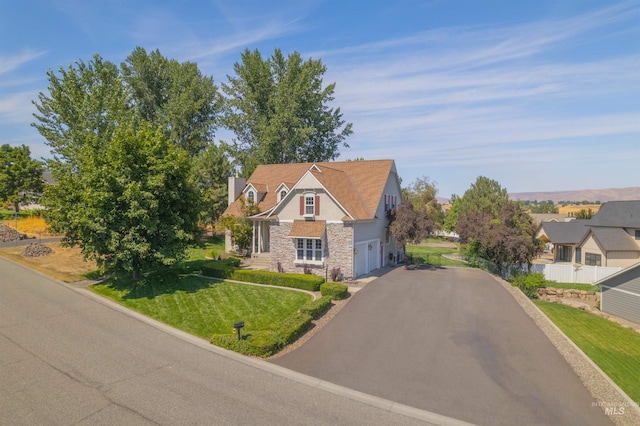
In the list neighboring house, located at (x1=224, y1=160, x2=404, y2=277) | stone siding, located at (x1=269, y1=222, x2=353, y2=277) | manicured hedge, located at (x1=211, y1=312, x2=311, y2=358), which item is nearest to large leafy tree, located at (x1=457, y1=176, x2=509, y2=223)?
neighboring house, located at (x1=224, y1=160, x2=404, y2=277)

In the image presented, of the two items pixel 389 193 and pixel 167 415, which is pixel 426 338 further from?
pixel 389 193

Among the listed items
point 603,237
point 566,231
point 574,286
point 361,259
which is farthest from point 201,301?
point 566,231

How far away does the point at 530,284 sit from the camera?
1117 inches

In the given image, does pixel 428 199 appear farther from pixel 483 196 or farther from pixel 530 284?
pixel 530 284

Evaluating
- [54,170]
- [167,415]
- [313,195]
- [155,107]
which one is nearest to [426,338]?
[167,415]

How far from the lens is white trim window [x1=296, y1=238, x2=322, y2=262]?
26531 millimetres

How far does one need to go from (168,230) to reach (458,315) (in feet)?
57.3

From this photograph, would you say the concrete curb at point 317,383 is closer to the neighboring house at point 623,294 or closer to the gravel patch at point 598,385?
the gravel patch at point 598,385

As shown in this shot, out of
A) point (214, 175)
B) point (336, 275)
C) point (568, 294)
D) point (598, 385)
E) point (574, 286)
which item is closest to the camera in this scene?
point (598, 385)

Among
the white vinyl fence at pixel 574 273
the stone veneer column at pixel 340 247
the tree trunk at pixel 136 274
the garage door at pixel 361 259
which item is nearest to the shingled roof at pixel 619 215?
the white vinyl fence at pixel 574 273

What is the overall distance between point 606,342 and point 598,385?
8195 mm

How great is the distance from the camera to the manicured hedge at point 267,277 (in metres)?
22.8

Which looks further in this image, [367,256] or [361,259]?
[367,256]

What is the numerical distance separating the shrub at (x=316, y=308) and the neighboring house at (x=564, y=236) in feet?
125
